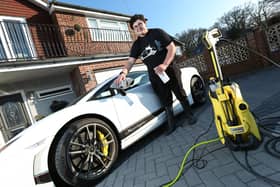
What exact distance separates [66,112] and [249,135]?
6.17 ft

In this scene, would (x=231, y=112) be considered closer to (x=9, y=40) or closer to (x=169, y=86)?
(x=169, y=86)

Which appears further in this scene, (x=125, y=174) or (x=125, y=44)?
(x=125, y=44)

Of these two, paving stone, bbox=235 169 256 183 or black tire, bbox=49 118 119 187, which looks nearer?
paving stone, bbox=235 169 256 183

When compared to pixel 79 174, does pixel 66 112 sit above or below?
above

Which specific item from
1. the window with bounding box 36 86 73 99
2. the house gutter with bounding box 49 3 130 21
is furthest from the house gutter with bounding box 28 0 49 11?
the window with bounding box 36 86 73 99

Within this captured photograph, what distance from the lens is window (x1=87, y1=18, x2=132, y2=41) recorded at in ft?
27.9

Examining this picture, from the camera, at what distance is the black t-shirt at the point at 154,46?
2.32 m

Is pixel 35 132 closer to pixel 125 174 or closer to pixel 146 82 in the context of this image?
pixel 125 174

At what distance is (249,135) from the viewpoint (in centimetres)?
155

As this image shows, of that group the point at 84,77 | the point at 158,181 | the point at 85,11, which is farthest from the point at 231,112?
the point at 85,11

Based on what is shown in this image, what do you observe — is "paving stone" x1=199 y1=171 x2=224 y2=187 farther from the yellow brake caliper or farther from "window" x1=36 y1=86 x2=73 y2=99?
"window" x1=36 y1=86 x2=73 y2=99

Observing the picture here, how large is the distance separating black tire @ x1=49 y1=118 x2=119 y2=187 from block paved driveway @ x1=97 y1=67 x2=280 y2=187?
169 millimetres

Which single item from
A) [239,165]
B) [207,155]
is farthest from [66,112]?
[239,165]

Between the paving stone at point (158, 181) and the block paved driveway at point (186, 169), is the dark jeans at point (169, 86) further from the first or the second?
the paving stone at point (158, 181)
